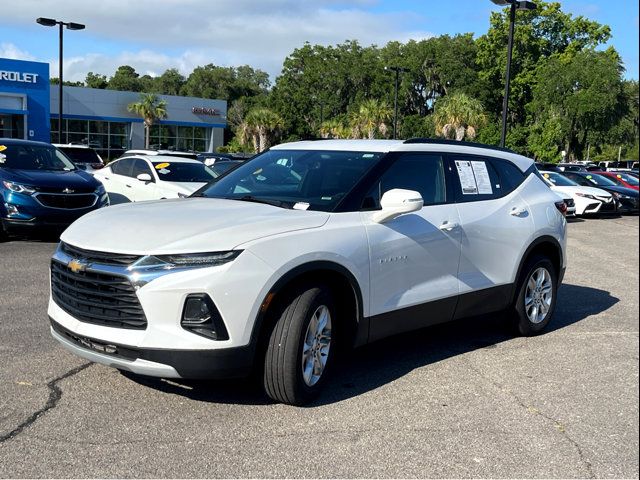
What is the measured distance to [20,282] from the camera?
26.3ft

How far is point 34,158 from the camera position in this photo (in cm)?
1220

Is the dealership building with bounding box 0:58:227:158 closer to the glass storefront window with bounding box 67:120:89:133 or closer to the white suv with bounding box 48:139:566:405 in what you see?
the glass storefront window with bounding box 67:120:89:133

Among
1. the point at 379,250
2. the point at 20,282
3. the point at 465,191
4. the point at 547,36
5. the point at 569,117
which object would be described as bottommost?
the point at 20,282

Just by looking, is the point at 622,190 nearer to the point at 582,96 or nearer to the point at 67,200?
the point at 67,200

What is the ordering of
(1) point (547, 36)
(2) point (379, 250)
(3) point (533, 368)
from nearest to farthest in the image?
(2) point (379, 250), (3) point (533, 368), (1) point (547, 36)

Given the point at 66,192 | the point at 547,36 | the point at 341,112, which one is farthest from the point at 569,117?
the point at 66,192

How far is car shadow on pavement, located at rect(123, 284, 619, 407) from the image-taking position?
4.57m

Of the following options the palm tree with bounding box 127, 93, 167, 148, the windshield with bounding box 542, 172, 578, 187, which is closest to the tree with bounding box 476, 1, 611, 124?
the palm tree with bounding box 127, 93, 167, 148

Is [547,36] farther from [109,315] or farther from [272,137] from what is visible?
[109,315]

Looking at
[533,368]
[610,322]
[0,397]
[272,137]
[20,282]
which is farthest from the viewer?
[272,137]

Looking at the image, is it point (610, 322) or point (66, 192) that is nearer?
point (610, 322)

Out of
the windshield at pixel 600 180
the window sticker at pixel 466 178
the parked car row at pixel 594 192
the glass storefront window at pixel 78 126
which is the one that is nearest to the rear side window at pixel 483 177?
the window sticker at pixel 466 178

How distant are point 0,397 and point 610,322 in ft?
18.4

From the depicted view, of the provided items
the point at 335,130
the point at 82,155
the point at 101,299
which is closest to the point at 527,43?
the point at 335,130
